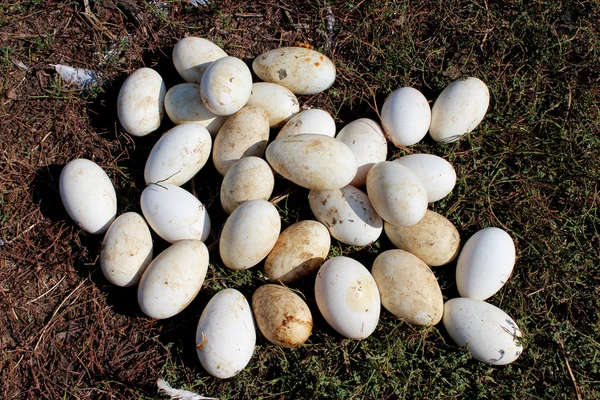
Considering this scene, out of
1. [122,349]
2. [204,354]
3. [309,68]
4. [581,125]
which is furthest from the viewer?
[581,125]

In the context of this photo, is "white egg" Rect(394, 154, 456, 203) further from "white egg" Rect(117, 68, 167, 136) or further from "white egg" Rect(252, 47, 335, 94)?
"white egg" Rect(117, 68, 167, 136)

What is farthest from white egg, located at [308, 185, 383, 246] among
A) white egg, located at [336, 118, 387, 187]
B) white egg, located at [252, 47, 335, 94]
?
white egg, located at [252, 47, 335, 94]

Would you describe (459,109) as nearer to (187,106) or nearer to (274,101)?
(274,101)

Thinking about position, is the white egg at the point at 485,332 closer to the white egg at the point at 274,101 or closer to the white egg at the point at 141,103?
the white egg at the point at 274,101

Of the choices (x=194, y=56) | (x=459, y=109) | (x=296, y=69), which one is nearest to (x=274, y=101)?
(x=296, y=69)

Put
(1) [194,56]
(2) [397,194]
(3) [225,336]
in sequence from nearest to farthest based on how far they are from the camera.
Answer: (3) [225,336] → (2) [397,194] → (1) [194,56]

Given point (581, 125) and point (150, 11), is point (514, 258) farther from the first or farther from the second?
point (150, 11)


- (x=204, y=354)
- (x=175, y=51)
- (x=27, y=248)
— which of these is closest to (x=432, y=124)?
(x=175, y=51)
